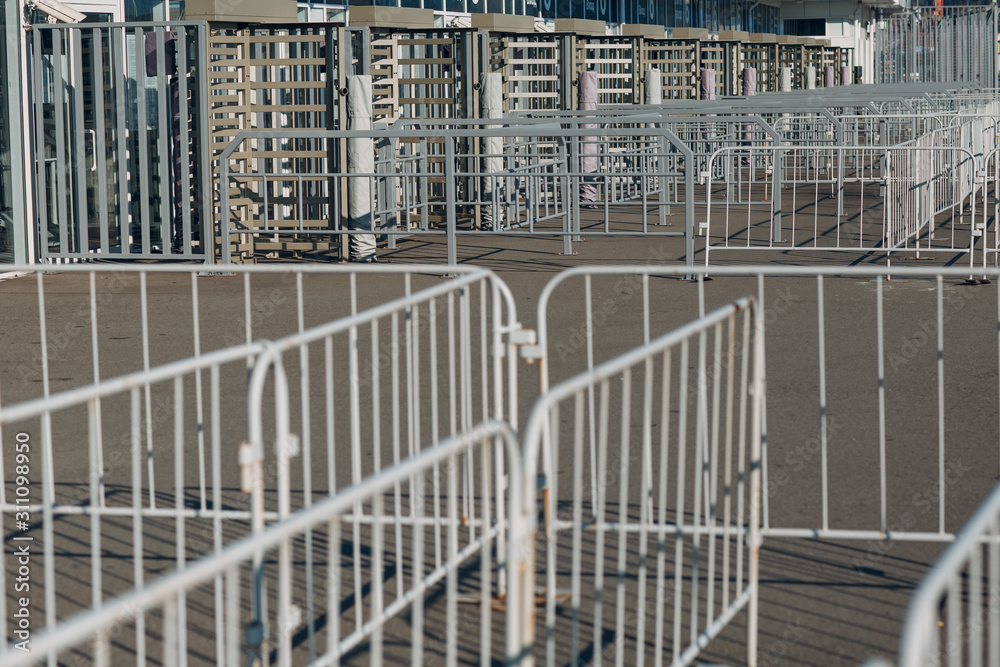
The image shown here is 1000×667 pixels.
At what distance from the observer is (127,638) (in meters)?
4.54

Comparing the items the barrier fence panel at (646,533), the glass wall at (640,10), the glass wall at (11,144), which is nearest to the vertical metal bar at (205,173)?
the glass wall at (11,144)

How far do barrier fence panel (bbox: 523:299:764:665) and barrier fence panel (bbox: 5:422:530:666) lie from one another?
212 millimetres

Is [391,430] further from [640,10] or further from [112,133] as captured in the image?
[640,10]

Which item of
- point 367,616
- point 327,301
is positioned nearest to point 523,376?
point 327,301

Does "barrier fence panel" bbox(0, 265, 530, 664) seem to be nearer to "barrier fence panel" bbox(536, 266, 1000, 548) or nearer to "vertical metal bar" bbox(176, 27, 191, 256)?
"barrier fence panel" bbox(536, 266, 1000, 548)

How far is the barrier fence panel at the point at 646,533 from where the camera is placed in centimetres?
379

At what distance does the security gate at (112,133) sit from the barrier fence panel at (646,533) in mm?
8077

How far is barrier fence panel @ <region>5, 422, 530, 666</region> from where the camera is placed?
2.59 m

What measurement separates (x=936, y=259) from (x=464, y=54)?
6.25 m

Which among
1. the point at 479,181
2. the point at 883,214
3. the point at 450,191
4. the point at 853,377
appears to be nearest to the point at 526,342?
the point at 853,377

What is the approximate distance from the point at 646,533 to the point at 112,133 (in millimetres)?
10433

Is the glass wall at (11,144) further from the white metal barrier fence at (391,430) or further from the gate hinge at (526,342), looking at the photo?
the gate hinge at (526,342)

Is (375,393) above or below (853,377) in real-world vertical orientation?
above

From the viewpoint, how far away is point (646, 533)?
4.91 meters
